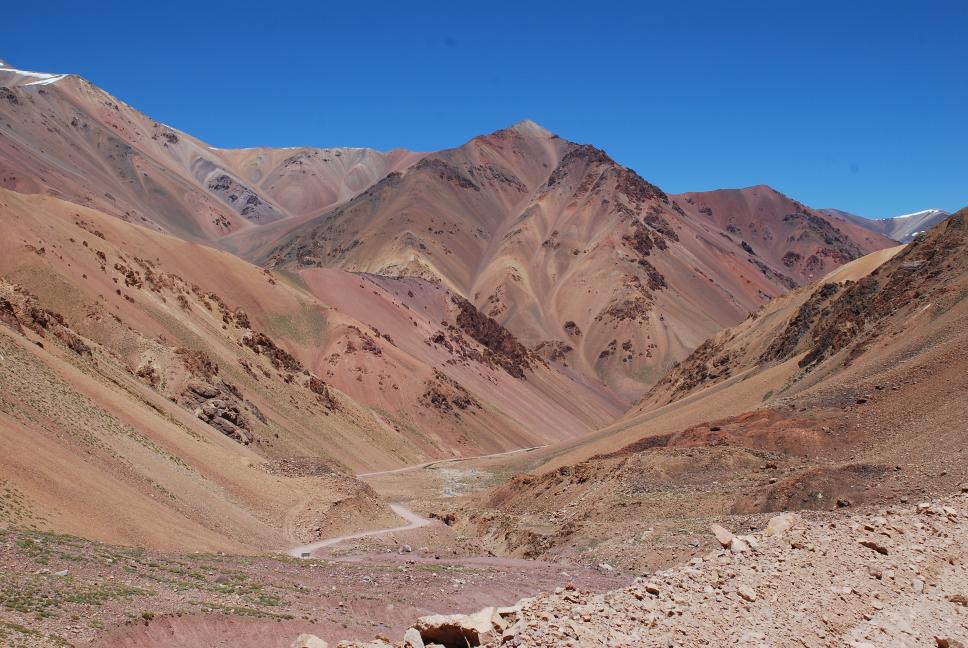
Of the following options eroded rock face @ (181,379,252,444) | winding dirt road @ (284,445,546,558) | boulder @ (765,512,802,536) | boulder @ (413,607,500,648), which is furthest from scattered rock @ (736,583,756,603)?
eroded rock face @ (181,379,252,444)

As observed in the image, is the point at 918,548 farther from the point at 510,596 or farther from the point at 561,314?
the point at 561,314

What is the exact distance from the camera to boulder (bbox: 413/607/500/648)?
467 inches

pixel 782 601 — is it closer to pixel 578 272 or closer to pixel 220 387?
pixel 220 387

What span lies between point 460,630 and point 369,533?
28.5m

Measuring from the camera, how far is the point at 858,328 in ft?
173

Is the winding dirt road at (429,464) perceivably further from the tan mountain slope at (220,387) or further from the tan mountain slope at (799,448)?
the tan mountain slope at (799,448)

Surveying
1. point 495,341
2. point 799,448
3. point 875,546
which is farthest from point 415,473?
point 495,341

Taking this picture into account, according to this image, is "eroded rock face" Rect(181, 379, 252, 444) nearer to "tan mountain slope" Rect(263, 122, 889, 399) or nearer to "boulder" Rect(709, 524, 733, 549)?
"boulder" Rect(709, 524, 733, 549)

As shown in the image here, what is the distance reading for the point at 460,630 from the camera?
12.0 meters

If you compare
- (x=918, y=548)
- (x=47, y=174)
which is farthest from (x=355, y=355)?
(x=47, y=174)

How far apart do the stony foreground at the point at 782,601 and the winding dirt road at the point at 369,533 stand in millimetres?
19260

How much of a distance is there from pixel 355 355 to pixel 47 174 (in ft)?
381

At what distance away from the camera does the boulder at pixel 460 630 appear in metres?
11.9

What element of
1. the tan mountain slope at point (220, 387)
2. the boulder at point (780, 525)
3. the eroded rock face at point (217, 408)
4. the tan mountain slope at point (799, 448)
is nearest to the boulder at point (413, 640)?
the boulder at point (780, 525)
